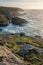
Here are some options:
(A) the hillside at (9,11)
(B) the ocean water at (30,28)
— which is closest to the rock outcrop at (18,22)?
(B) the ocean water at (30,28)

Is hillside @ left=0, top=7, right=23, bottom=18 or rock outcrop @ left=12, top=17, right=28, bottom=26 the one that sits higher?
rock outcrop @ left=12, top=17, right=28, bottom=26

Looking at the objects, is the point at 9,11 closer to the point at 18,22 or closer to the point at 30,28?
the point at 18,22

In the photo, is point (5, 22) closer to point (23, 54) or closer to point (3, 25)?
point (3, 25)

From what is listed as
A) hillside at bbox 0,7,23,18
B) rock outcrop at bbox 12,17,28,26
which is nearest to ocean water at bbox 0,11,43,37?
rock outcrop at bbox 12,17,28,26

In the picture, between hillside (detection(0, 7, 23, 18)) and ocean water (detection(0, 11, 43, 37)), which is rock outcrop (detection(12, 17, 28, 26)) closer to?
ocean water (detection(0, 11, 43, 37))

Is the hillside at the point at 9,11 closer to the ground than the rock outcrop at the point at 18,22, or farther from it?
closer to the ground

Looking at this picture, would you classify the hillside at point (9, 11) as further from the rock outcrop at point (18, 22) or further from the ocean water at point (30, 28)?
the rock outcrop at point (18, 22)

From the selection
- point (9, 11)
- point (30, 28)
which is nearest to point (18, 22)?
point (30, 28)

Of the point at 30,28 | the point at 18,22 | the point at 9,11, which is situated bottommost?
the point at 9,11

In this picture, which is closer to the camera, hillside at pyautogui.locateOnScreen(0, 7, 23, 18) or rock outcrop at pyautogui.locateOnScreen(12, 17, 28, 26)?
rock outcrop at pyautogui.locateOnScreen(12, 17, 28, 26)

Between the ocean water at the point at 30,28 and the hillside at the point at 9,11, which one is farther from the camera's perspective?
the hillside at the point at 9,11

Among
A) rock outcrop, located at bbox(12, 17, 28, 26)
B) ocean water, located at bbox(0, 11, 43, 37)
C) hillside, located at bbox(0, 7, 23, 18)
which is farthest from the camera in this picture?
hillside, located at bbox(0, 7, 23, 18)
